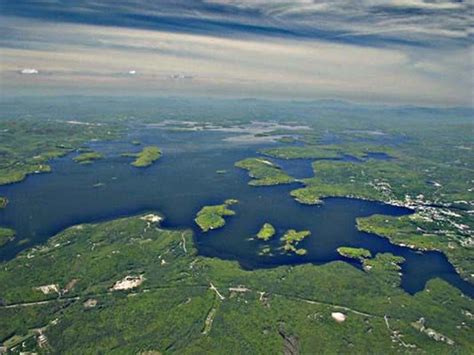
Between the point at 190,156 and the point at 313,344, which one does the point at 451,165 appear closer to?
the point at 190,156

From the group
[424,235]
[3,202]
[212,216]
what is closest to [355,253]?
[424,235]

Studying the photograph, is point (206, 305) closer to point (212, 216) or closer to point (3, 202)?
point (212, 216)

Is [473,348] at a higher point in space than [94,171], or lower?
higher

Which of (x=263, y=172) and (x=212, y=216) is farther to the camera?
(x=263, y=172)

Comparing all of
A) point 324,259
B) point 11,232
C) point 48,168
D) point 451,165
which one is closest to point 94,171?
point 48,168

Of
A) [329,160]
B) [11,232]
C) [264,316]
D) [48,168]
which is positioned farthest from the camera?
[329,160]

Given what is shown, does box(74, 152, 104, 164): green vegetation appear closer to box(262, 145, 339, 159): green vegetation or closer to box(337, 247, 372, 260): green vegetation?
box(262, 145, 339, 159): green vegetation

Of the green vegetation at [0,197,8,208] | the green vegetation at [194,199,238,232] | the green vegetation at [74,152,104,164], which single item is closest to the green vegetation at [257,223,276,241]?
the green vegetation at [194,199,238,232]
